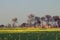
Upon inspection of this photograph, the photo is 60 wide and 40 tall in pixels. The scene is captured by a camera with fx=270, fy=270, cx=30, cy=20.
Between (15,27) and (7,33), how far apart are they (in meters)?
1.10

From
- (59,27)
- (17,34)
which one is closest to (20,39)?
(17,34)

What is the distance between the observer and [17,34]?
34.4 ft

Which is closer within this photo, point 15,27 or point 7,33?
point 7,33

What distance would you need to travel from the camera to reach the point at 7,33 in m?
10.4

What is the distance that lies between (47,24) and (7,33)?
203 centimetres

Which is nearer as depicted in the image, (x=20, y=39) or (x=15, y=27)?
(x=20, y=39)

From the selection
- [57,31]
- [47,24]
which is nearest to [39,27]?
[47,24]

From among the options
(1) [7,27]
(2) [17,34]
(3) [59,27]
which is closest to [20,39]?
(2) [17,34]

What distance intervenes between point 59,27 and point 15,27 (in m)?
1.86

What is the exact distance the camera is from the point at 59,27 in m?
11.3

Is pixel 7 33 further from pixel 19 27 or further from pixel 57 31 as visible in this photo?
pixel 57 31

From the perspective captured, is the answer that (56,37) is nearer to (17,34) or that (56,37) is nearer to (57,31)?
(57,31)

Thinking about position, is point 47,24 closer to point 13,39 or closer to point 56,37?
point 56,37

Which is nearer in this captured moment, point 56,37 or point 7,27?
point 56,37
